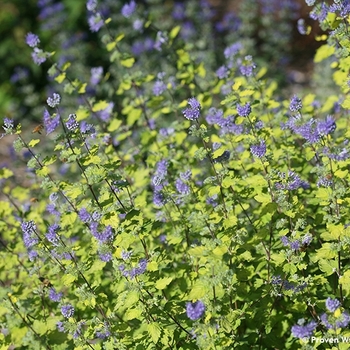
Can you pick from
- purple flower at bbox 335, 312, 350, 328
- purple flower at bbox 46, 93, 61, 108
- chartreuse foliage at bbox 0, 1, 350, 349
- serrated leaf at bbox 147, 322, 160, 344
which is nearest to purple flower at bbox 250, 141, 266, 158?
chartreuse foliage at bbox 0, 1, 350, 349

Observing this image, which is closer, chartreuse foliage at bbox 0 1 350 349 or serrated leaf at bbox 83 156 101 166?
chartreuse foliage at bbox 0 1 350 349

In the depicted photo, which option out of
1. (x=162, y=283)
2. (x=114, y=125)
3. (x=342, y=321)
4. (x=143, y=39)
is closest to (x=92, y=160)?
(x=162, y=283)

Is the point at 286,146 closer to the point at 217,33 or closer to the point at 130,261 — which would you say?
the point at 130,261

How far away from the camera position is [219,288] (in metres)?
2.64

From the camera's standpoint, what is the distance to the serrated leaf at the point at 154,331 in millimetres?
2562

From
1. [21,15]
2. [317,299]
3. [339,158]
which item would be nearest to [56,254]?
[317,299]

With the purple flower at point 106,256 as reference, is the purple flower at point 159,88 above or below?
above

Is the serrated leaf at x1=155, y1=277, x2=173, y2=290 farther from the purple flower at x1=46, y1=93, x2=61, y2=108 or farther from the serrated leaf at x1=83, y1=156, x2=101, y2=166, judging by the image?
the purple flower at x1=46, y1=93, x2=61, y2=108

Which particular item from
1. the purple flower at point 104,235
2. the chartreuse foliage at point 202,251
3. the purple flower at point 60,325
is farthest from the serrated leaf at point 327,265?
the purple flower at point 60,325

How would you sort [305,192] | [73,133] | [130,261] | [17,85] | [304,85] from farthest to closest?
[17,85], [304,85], [305,192], [73,133], [130,261]

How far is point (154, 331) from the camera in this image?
8.51 feet

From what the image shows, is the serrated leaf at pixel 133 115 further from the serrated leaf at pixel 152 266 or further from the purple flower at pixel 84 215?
the serrated leaf at pixel 152 266

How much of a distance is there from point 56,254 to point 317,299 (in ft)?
4.49

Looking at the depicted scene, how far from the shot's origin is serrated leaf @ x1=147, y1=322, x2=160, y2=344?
256 centimetres
